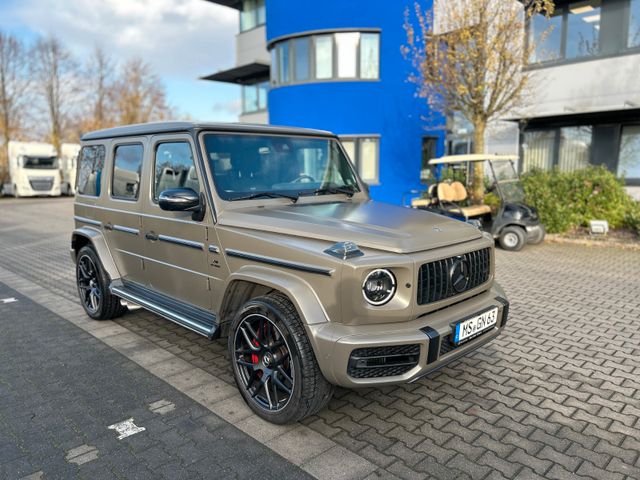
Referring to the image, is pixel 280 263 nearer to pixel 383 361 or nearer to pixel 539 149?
pixel 383 361

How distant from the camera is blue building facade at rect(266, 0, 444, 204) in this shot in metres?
15.9

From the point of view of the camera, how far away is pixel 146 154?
436 cm

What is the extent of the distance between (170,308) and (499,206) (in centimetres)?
815

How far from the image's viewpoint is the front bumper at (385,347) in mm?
2703

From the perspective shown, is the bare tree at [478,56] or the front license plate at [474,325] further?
the bare tree at [478,56]

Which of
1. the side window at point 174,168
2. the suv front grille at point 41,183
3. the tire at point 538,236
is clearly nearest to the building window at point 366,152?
the tire at point 538,236

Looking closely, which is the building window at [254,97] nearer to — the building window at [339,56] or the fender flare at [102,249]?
the building window at [339,56]

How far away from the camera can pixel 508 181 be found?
1034cm

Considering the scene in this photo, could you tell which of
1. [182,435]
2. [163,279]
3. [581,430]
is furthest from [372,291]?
[163,279]

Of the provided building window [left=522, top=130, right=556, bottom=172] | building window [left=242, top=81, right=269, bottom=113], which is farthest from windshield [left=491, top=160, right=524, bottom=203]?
building window [left=242, top=81, right=269, bottom=113]

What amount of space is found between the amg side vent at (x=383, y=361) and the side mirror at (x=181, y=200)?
1.70 metres

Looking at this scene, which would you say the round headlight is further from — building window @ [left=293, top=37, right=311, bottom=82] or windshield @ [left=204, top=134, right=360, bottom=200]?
building window @ [left=293, top=37, right=311, bottom=82]

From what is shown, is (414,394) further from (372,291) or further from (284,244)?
(284,244)

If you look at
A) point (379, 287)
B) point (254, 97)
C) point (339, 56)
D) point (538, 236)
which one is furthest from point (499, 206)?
point (254, 97)
